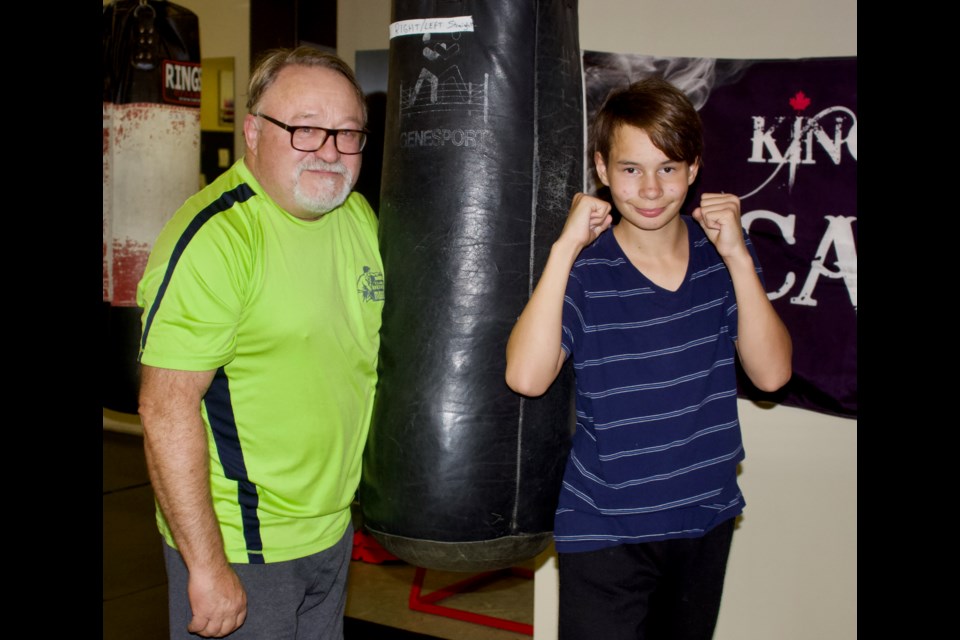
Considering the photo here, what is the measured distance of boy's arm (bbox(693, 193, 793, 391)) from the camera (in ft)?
5.04

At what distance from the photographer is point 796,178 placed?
2.34 meters

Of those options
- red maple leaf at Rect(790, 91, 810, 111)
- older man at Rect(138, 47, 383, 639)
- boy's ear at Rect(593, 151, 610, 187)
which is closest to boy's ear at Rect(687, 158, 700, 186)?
boy's ear at Rect(593, 151, 610, 187)

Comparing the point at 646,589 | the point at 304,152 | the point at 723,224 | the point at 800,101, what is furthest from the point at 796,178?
the point at 304,152

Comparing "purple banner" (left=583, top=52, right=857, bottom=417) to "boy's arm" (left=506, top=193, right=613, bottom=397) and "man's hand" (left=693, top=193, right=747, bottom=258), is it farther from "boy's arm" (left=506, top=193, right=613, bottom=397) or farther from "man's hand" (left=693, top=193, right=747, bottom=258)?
"boy's arm" (left=506, top=193, right=613, bottom=397)

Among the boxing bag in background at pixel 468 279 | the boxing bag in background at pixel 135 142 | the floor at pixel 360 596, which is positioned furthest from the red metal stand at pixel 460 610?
the boxing bag in background at pixel 468 279

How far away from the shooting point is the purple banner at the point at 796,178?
7.55 ft

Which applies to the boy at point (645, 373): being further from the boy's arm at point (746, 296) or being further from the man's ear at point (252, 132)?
the man's ear at point (252, 132)

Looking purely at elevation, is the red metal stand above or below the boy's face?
below

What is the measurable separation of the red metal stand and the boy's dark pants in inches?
62.5

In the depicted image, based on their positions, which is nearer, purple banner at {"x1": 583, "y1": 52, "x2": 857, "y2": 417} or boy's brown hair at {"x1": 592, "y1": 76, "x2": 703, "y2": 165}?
boy's brown hair at {"x1": 592, "y1": 76, "x2": 703, "y2": 165}

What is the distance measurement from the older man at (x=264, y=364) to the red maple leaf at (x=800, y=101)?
1262 mm

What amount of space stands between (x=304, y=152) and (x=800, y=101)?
1.41 m

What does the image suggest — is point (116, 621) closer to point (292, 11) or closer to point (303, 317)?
point (303, 317)

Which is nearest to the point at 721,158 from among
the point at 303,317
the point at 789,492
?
the point at 789,492
